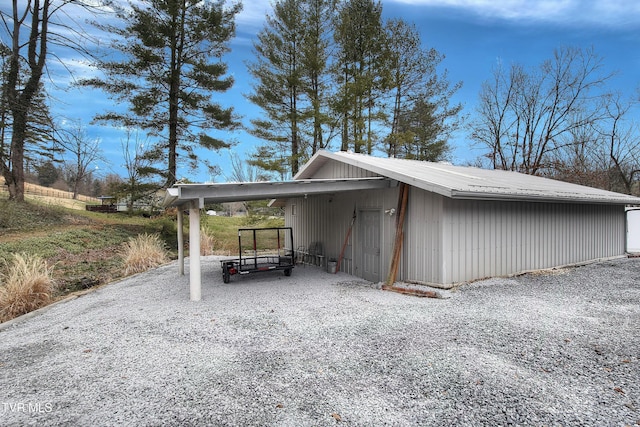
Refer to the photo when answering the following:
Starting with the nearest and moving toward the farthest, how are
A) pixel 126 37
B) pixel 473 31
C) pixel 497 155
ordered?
pixel 126 37 < pixel 473 31 < pixel 497 155

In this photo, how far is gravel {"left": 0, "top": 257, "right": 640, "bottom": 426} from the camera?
263 cm

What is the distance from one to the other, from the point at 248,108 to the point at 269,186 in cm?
1166

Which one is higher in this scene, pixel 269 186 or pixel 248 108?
pixel 248 108

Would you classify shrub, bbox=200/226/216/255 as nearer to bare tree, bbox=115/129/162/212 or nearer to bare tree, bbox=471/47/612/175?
bare tree, bbox=115/129/162/212

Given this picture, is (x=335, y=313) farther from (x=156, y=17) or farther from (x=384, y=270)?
(x=156, y=17)

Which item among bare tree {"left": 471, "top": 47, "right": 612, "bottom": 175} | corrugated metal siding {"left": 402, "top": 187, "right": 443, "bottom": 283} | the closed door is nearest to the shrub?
the closed door

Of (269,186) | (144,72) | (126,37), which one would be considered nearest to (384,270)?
(269,186)

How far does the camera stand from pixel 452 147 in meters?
19.1

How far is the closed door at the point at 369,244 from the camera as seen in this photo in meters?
7.92

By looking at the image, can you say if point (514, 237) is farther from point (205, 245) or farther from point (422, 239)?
point (205, 245)

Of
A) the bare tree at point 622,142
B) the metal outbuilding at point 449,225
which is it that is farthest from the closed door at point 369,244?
the bare tree at point 622,142

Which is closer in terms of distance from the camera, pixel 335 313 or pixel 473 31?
pixel 335 313

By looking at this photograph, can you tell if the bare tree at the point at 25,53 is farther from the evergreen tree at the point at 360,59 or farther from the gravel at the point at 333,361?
the evergreen tree at the point at 360,59

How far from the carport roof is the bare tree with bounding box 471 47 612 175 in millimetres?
18690
